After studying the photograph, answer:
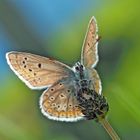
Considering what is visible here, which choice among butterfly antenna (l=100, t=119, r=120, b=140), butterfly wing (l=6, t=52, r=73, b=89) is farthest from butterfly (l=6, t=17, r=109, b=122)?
butterfly antenna (l=100, t=119, r=120, b=140)

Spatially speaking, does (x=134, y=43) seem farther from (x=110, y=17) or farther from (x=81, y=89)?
(x=81, y=89)

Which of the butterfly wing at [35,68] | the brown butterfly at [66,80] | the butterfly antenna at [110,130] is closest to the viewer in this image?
the butterfly antenna at [110,130]

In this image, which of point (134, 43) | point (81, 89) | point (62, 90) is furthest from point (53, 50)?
point (81, 89)

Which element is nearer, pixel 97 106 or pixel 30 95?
pixel 97 106

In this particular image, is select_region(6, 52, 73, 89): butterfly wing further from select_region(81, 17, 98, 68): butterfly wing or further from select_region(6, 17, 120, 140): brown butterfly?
select_region(81, 17, 98, 68): butterfly wing

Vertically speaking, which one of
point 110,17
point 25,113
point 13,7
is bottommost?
point 25,113

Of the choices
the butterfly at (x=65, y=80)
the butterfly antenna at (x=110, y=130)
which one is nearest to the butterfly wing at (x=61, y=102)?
the butterfly at (x=65, y=80)

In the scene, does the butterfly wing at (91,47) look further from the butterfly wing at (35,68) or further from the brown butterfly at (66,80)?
the butterfly wing at (35,68)
